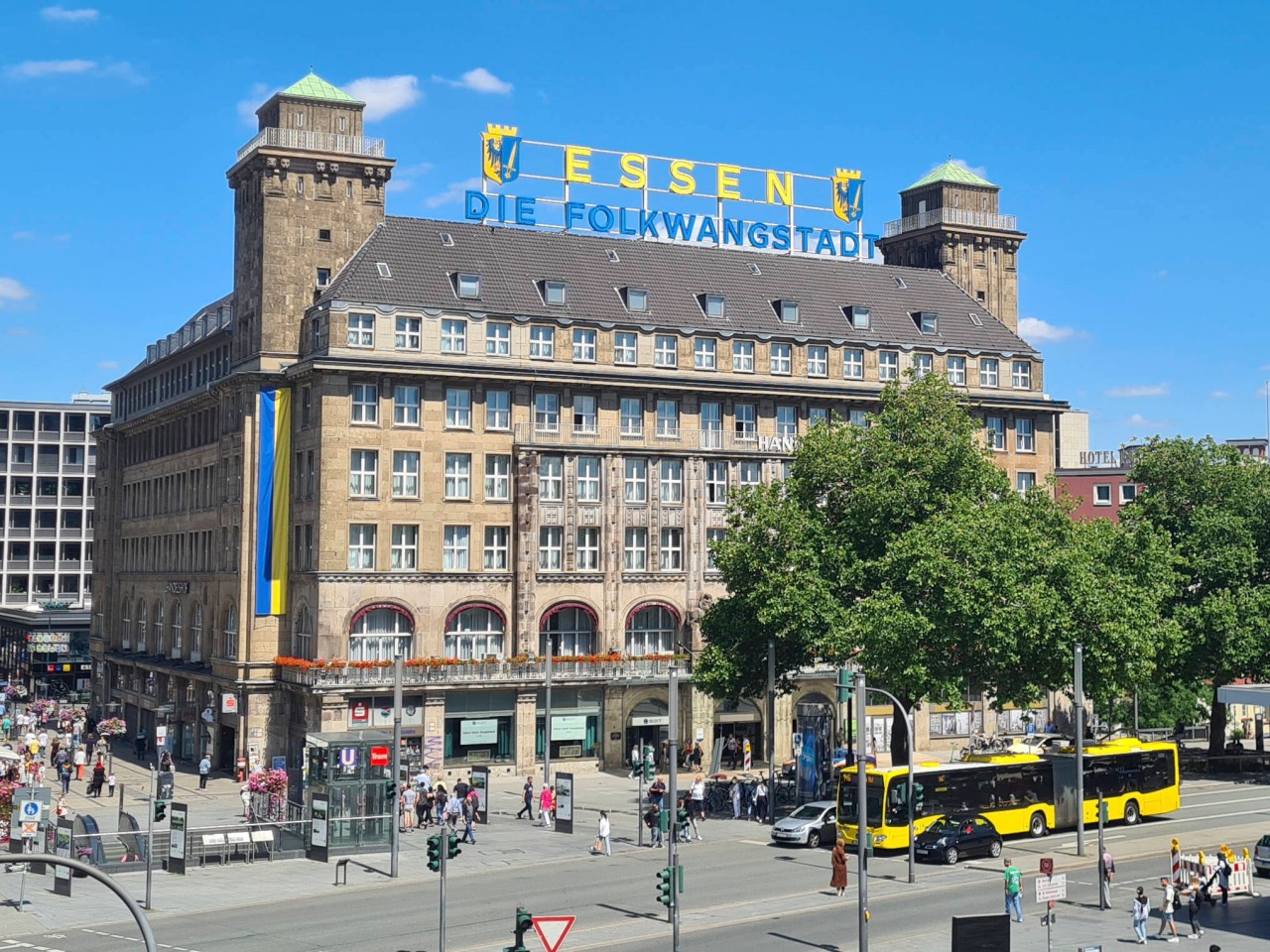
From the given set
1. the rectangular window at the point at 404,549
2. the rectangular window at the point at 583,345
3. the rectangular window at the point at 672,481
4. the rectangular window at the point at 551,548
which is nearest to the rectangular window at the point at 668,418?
the rectangular window at the point at 672,481

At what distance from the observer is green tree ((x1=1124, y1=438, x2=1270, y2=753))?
79.2 metres

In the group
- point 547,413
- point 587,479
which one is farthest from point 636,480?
point 547,413

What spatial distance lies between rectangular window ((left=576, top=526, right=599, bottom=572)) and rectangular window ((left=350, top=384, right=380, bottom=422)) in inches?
467

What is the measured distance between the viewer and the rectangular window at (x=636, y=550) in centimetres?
8619

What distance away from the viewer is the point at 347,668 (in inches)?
3098

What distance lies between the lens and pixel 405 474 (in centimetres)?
8162

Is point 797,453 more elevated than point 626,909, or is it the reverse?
point 797,453

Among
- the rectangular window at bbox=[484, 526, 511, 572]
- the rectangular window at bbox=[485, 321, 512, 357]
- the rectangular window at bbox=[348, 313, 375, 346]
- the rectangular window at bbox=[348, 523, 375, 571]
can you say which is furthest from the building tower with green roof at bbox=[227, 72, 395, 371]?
the rectangular window at bbox=[484, 526, 511, 572]

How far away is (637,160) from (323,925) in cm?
5644

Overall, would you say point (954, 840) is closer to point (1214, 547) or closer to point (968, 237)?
point (1214, 547)

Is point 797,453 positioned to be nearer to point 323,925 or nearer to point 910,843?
point 910,843

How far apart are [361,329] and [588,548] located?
51.3 feet

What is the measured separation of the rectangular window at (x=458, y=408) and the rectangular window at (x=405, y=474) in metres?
2.52

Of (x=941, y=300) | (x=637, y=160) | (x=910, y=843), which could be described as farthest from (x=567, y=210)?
(x=910, y=843)
